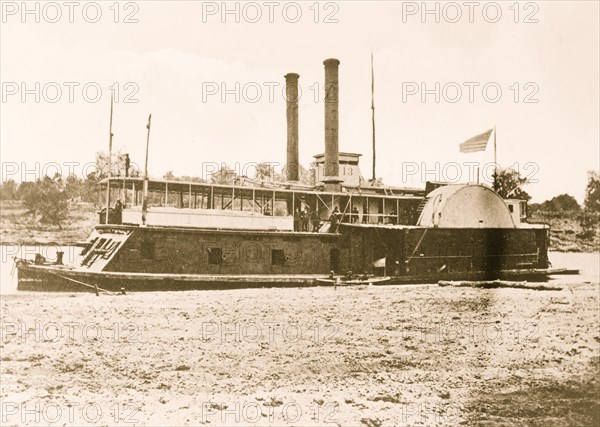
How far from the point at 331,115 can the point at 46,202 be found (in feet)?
101

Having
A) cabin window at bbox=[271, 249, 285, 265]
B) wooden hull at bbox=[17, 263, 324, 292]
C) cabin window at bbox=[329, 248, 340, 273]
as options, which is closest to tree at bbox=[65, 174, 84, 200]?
wooden hull at bbox=[17, 263, 324, 292]

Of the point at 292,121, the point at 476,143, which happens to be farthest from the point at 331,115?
the point at 476,143

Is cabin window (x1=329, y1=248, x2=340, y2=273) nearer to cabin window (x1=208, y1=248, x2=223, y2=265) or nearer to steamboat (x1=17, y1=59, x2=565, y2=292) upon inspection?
steamboat (x1=17, y1=59, x2=565, y2=292)

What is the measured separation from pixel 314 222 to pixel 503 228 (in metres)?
6.87


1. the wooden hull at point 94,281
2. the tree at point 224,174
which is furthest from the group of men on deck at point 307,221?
the wooden hull at point 94,281

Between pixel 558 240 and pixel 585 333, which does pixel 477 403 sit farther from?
pixel 558 240

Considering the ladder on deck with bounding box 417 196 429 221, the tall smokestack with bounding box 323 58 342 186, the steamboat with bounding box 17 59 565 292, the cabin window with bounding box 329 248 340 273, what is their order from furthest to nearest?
the ladder on deck with bounding box 417 196 429 221 < the tall smokestack with bounding box 323 58 342 186 < the cabin window with bounding box 329 248 340 273 < the steamboat with bounding box 17 59 565 292

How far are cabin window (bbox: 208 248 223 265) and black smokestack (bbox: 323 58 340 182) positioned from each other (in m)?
5.87

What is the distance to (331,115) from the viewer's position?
18.8 metres

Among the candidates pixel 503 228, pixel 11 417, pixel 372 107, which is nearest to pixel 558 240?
pixel 372 107

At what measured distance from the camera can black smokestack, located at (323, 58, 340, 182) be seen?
18578 mm

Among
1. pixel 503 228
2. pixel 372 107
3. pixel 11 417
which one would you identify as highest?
pixel 372 107

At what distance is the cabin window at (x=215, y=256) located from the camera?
47.4ft

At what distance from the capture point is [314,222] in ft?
56.6
